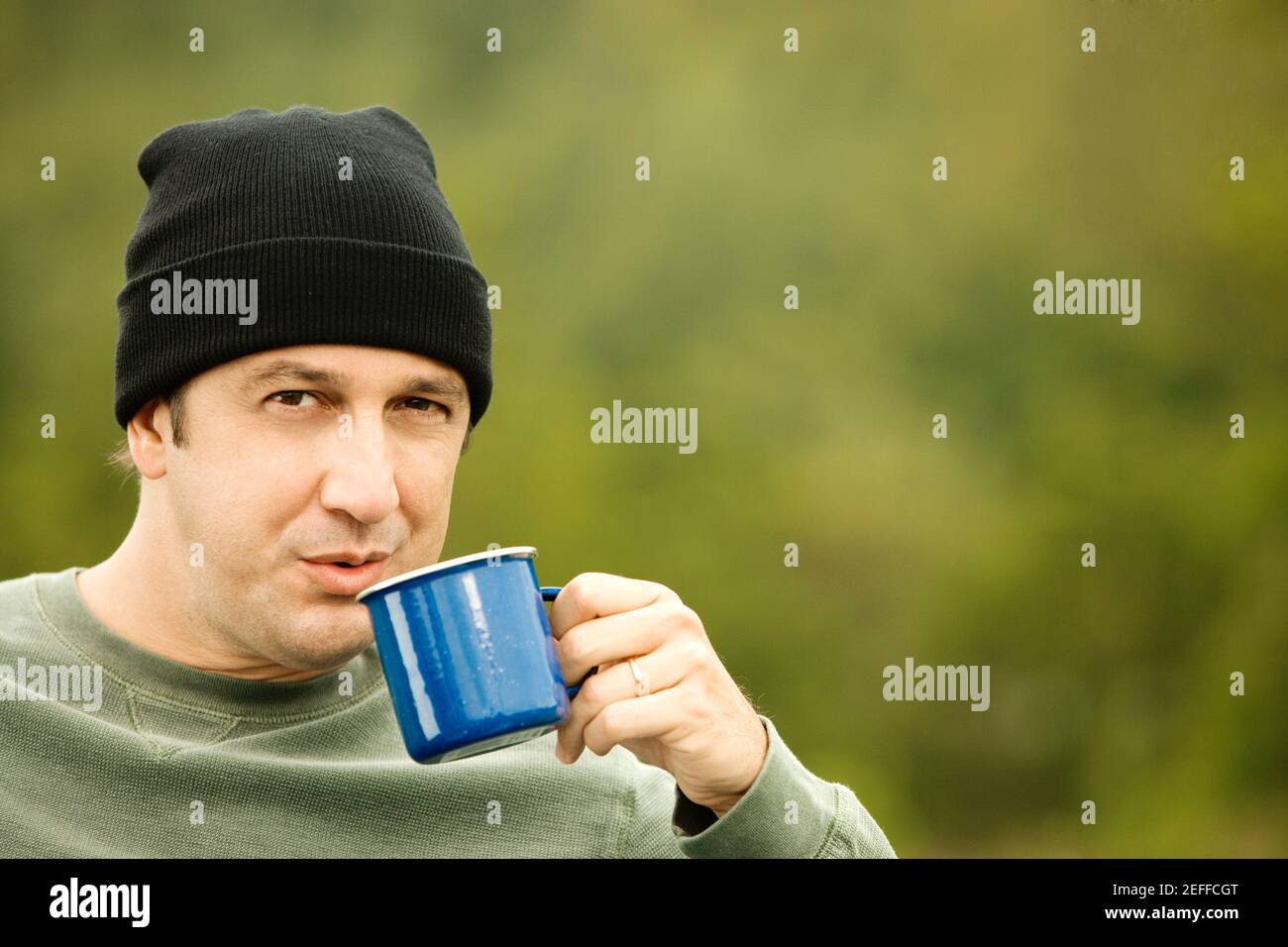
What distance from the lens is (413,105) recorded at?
5.75m

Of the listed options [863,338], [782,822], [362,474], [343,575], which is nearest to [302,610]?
[343,575]

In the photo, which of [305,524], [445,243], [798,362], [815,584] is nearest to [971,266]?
[798,362]

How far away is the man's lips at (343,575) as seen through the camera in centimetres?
188

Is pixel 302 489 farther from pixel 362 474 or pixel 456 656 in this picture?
pixel 456 656

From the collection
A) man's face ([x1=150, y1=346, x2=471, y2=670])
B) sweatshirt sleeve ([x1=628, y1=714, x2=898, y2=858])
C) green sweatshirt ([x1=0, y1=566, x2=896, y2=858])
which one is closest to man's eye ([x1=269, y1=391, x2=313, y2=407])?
man's face ([x1=150, y1=346, x2=471, y2=670])

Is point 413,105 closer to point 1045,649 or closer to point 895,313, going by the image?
point 895,313

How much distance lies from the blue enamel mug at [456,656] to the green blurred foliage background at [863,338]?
3.64m

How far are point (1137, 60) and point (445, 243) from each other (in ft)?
15.6

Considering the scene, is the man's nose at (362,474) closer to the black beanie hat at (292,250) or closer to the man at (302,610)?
the man at (302,610)

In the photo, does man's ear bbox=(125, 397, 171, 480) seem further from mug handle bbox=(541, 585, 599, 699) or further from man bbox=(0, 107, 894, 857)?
mug handle bbox=(541, 585, 599, 699)

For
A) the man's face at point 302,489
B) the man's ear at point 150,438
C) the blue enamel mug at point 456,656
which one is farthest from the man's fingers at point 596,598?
the man's ear at point 150,438

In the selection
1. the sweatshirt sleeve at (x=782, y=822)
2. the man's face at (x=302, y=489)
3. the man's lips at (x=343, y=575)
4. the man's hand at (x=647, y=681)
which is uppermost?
the man's face at (x=302, y=489)

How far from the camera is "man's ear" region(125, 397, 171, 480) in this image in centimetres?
206

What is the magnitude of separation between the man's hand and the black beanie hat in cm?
51
